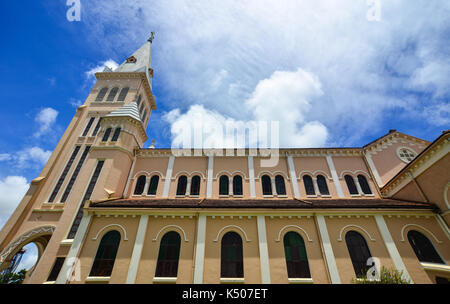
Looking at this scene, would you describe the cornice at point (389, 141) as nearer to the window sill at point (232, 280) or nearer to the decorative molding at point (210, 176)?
the decorative molding at point (210, 176)

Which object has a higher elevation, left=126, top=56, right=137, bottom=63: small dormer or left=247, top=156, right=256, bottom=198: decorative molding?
left=126, top=56, right=137, bottom=63: small dormer

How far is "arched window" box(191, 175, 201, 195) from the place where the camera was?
16.0m

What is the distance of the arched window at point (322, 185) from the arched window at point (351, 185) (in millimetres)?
A: 1773

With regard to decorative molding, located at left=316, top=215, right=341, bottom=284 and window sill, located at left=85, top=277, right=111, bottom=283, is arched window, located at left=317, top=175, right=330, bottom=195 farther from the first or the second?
window sill, located at left=85, top=277, right=111, bottom=283

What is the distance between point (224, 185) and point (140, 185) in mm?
7103

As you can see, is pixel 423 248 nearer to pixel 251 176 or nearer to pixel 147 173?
pixel 251 176

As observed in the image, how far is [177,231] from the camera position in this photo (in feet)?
37.3

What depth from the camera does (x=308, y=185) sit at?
52.4 feet

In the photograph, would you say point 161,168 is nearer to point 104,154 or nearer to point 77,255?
point 104,154

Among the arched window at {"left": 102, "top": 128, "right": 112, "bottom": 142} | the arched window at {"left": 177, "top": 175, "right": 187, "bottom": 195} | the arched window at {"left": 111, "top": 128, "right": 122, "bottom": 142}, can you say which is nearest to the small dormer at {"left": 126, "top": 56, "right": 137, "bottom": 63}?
the arched window at {"left": 102, "top": 128, "right": 112, "bottom": 142}

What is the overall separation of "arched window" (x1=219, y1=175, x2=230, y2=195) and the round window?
48.1ft

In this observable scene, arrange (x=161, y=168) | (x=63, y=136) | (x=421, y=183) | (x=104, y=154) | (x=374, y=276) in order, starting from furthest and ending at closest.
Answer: (x=63, y=136) < (x=161, y=168) < (x=104, y=154) < (x=421, y=183) < (x=374, y=276)
